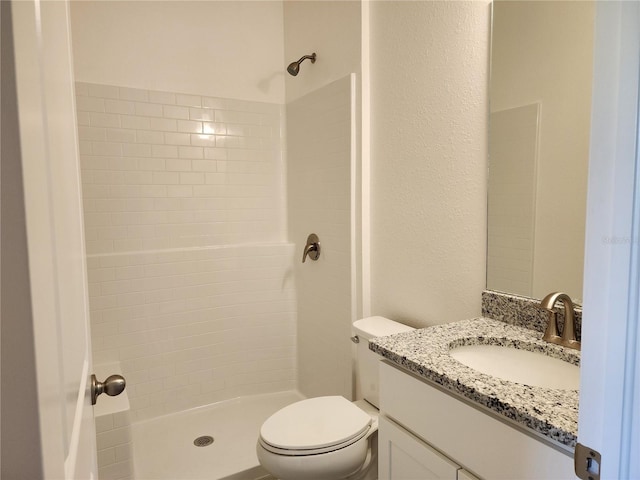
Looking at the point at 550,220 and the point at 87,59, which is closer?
the point at 550,220

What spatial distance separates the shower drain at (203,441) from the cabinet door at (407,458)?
4.03 feet

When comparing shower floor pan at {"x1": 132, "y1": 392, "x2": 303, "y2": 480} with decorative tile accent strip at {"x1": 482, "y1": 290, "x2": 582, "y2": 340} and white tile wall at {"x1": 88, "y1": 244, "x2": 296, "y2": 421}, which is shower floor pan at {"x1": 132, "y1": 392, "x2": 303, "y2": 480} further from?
decorative tile accent strip at {"x1": 482, "y1": 290, "x2": 582, "y2": 340}

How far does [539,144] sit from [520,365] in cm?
67

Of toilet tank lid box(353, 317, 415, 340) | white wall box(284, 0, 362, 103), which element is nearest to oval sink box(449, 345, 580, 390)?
toilet tank lid box(353, 317, 415, 340)

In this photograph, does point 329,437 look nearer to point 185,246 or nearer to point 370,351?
point 370,351

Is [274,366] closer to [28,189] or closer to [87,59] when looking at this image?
[87,59]

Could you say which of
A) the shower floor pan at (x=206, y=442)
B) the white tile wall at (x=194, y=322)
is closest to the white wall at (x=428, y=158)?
the white tile wall at (x=194, y=322)

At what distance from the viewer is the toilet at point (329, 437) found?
1.39 metres

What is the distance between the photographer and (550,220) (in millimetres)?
1266

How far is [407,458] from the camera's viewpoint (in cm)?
111

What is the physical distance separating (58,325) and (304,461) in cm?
119

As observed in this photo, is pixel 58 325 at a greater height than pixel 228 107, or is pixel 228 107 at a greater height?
pixel 228 107

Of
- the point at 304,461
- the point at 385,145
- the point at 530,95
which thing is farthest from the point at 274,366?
the point at 530,95

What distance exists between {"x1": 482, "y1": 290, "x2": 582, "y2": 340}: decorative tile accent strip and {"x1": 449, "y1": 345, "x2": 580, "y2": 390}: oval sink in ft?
0.39
